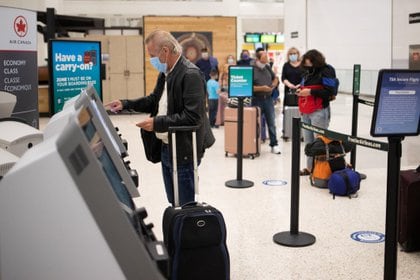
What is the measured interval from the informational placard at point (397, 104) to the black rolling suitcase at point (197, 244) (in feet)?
3.49

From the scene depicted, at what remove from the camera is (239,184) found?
6320 millimetres

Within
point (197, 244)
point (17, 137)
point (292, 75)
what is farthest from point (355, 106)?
point (17, 137)

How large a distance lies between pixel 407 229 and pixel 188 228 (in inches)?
76.3

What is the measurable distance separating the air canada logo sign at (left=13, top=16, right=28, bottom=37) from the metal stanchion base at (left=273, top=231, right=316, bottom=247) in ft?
9.12

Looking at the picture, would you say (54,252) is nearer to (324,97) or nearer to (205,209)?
(205,209)

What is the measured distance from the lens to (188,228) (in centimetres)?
302

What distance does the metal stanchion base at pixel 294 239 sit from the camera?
14.0 ft

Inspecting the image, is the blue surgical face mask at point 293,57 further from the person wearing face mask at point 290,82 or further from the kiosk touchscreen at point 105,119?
the kiosk touchscreen at point 105,119

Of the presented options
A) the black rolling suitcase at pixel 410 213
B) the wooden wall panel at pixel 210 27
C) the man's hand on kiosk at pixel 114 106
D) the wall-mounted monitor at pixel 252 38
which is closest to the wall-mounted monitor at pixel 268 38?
the wall-mounted monitor at pixel 252 38

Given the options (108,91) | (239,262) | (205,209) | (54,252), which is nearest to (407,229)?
(239,262)

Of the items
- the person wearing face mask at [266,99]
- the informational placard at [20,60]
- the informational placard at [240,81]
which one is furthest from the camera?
the person wearing face mask at [266,99]

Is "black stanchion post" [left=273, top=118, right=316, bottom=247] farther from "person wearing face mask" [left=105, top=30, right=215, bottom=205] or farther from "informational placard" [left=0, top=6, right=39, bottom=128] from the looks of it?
"informational placard" [left=0, top=6, right=39, bottom=128]

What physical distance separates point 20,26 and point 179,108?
6.26 feet

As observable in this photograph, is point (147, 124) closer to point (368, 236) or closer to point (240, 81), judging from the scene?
point (368, 236)
